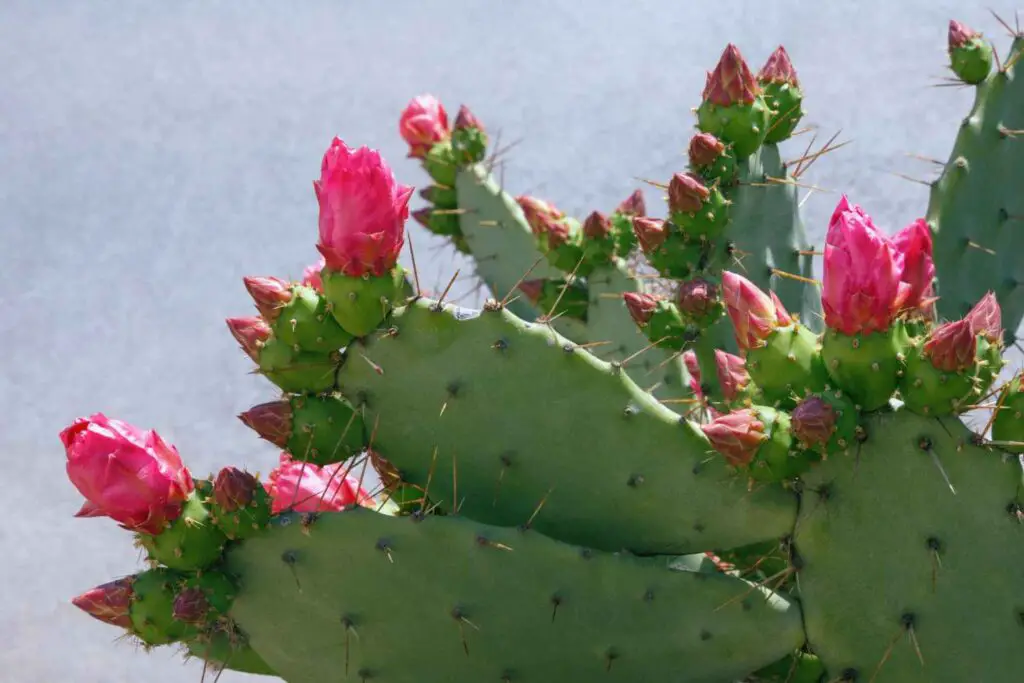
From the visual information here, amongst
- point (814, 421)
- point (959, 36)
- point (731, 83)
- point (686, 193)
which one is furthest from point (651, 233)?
point (959, 36)

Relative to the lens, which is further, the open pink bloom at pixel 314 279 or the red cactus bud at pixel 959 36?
the red cactus bud at pixel 959 36

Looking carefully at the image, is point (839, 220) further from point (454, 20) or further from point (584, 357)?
point (454, 20)

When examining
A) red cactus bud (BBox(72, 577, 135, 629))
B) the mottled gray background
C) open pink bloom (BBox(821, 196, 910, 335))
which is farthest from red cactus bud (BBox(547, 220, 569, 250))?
the mottled gray background

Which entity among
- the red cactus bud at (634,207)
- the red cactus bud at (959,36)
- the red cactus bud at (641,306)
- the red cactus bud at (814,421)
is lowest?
the red cactus bud at (814,421)

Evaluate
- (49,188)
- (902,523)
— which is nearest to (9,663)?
(49,188)

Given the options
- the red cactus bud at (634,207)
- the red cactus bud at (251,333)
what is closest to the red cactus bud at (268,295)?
the red cactus bud at (251,333)

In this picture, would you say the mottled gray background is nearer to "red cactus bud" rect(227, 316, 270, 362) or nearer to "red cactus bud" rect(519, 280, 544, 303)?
"red cactus bud" rect(519, 280, 544, 303)

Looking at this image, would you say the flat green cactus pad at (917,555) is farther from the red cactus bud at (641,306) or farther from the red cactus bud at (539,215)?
the red cactus bud at (539,215)

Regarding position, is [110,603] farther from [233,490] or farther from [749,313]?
[749,313]
